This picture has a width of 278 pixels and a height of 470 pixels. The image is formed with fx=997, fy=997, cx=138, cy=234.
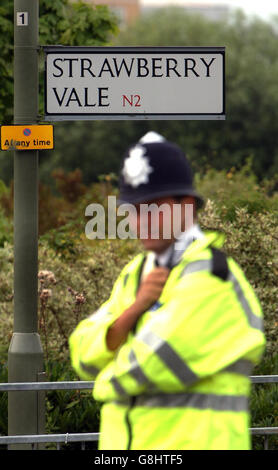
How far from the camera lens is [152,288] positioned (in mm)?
2588

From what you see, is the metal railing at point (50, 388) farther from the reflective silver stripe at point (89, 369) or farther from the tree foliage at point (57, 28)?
the tree foliage at point (57, 28)

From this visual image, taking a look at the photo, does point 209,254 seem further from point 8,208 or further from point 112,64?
point 8,208

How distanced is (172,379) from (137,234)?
1.35 ft

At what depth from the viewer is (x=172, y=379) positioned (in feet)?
8.29

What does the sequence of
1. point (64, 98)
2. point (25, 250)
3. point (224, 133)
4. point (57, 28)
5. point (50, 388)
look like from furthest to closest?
1. point (224, 133)
2. point (57, 28)
3. point (64, 98)
4. point (25, 250)
5. point (50, 388)

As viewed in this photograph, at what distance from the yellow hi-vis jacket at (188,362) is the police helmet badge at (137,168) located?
0.23 meters

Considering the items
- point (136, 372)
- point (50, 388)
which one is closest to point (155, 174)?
point (136, 372)

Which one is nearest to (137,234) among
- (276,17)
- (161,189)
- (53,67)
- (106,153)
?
(161,189)

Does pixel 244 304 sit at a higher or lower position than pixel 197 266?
lower

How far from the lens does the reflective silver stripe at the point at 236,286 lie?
2.56m

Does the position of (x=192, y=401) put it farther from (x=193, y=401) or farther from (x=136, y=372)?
(x=136, y=372)

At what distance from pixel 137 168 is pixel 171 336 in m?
0.48

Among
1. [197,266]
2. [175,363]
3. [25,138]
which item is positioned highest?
[25,138]

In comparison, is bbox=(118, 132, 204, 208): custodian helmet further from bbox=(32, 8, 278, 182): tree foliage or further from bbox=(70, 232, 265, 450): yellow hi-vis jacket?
bbox=(32, 8, 278, 182): tree foliage
